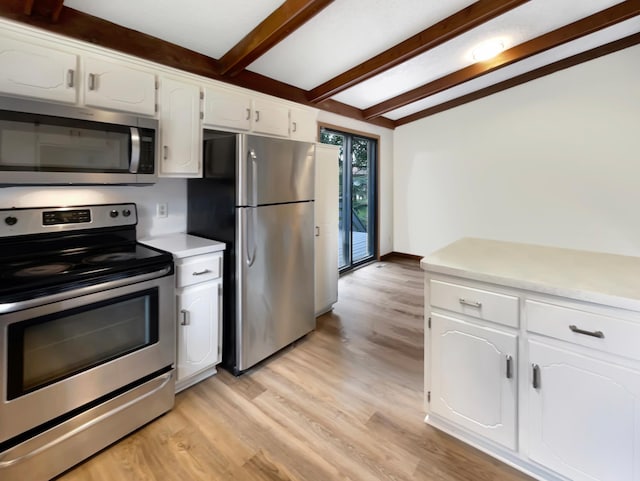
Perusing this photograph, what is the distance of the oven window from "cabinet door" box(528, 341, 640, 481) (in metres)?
1.96

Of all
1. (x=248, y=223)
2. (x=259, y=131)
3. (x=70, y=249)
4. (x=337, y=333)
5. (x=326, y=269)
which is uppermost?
(x=259, y=131)

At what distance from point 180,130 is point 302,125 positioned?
1.42 m

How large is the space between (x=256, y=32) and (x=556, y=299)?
2471 mm

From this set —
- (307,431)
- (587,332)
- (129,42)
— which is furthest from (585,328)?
(129,42)

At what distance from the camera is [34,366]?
4.75ft

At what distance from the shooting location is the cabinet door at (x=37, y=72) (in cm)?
154

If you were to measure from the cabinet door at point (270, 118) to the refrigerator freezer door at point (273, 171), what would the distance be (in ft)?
1.60

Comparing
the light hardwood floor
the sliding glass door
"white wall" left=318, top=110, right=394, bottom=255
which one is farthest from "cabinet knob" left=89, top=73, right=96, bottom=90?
"white wall" left=318, top=110, right=394, bottom=255

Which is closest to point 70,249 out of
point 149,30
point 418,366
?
point 149,30

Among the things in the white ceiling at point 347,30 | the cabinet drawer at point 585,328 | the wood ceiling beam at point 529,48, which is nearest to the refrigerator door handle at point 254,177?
the white ceiling at point 347,30

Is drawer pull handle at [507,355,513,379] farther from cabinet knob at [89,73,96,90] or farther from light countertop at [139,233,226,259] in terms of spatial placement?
cabinet knob at [89,73,96,90]

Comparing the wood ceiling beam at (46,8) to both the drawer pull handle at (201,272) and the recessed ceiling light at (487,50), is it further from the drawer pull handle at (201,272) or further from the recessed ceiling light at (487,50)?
the recessed ceiling light at (487,50)

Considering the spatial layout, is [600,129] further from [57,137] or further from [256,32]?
[57,137]

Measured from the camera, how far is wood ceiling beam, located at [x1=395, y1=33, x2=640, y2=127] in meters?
3.74
